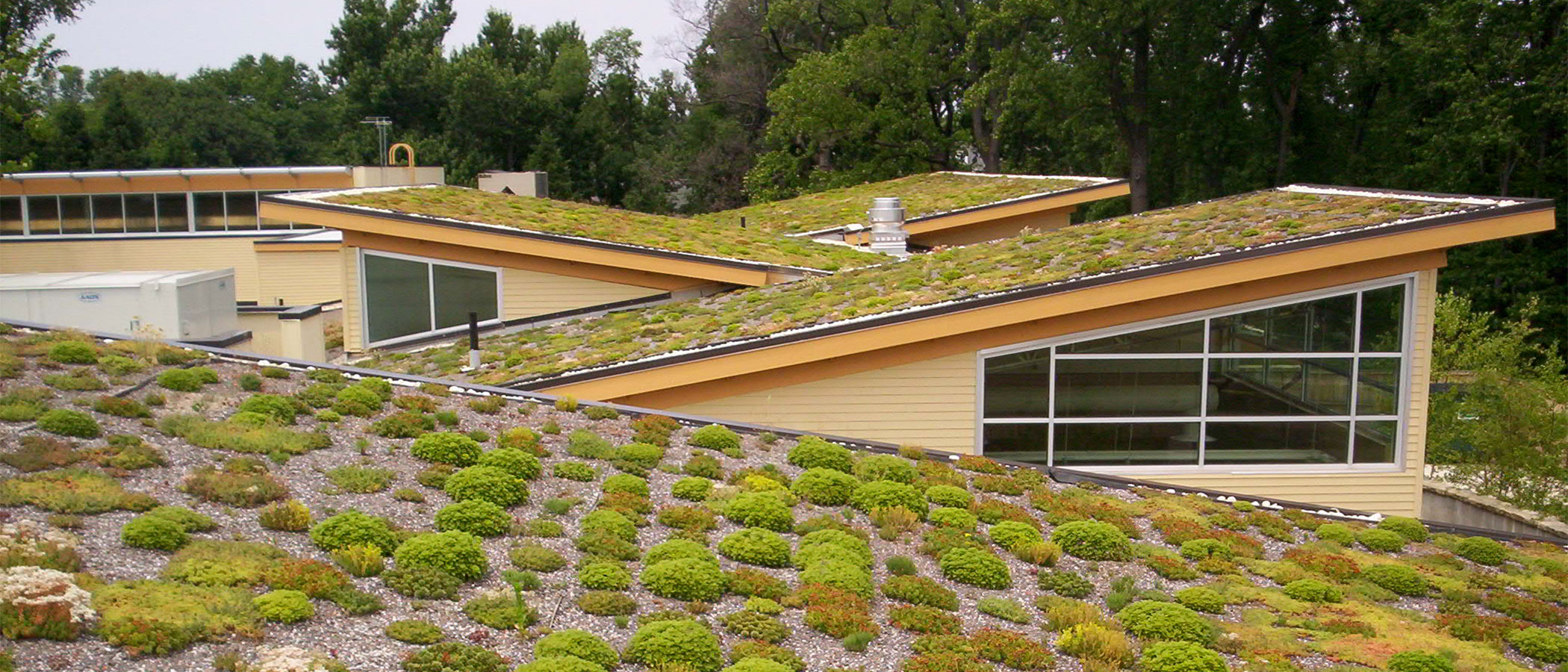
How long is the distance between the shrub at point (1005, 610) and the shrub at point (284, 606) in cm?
453

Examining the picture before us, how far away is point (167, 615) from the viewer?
691cm

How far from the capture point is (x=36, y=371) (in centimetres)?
1112

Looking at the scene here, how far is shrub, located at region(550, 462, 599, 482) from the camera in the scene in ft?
34.1

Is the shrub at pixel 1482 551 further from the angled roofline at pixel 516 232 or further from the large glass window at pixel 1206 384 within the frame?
the angled roofline at pixel 516 232

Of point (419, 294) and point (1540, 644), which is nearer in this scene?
point (1540, 644)

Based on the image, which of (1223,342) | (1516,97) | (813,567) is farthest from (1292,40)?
(813,567)

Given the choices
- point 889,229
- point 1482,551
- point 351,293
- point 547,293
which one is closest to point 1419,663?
point 1482,551

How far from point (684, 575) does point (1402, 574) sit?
6.24 m

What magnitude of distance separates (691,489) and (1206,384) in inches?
291

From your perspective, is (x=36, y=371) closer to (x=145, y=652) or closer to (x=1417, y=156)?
(x=145, y=652)

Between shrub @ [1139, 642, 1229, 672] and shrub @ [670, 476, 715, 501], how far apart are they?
3.92 metres

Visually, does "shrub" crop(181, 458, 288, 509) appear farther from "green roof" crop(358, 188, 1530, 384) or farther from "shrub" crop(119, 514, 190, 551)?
"green roof" crop(358, 188, 1530, 384)

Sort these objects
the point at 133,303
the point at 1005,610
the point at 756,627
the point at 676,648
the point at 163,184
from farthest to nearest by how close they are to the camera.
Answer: the point at 163,184, the point at 133,303, the point at 1005,610, the point at 756,627, the point at 676,648

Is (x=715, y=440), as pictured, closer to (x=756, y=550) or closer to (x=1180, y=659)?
(x=756, y=550)
